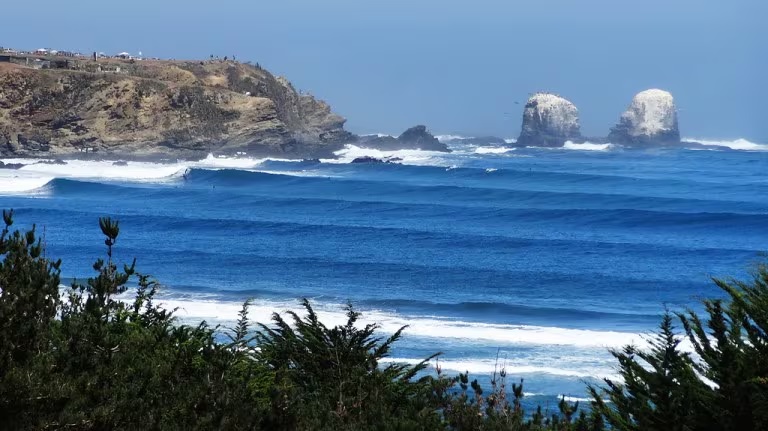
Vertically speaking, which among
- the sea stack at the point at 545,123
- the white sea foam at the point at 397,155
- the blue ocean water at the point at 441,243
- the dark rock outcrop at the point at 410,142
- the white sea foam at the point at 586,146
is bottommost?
the blue ocean water at the point at 441,243

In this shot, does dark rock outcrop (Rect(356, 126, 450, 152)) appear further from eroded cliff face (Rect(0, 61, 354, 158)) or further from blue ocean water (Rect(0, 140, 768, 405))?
blue ocean water (Rect(0, 140, 768, 405))

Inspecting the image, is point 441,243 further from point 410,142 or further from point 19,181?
point 410,142

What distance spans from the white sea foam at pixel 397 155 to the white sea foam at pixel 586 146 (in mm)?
22506

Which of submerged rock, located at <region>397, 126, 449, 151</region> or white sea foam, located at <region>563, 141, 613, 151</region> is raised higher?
white sea foam, located at <region>563, 141, 613, 151</region>

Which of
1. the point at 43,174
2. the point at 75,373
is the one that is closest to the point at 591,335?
the point at 75,373

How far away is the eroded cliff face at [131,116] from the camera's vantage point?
207ft

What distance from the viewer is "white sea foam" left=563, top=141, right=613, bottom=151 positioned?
104 m

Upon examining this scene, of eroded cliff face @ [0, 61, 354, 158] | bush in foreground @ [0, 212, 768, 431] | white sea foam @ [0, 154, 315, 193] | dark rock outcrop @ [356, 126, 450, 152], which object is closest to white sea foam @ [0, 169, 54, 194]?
white sea foam @ [0, 154, 315, 193]

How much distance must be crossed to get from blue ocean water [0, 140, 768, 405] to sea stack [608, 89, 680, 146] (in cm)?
4200

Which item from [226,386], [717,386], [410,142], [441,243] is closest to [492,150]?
[410,142]

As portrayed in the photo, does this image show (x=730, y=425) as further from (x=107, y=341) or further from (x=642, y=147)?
(x=642, y=147)

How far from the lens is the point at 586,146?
10838 centimetres

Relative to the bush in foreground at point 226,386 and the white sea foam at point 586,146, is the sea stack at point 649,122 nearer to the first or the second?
the white sea foam at point 586,146

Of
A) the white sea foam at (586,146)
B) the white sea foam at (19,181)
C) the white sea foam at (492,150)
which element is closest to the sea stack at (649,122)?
the white sea foam at (586,146)
